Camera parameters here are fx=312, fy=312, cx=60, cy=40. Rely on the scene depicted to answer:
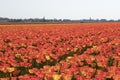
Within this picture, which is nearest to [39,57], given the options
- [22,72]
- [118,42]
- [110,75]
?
[22,72]

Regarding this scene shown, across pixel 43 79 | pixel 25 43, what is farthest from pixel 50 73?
pixel 25 43

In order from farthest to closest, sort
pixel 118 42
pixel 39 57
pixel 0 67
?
pixel 118 42 < pixel 39 57 < pixel 0 67

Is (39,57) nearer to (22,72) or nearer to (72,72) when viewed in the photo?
A: (22,72)

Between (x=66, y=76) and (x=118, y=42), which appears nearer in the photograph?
(x=66, y=76)

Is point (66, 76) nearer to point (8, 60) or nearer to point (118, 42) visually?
point (8, 60)

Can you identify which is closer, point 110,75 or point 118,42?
point 110,75

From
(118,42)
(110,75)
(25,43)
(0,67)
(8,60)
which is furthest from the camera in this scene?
(25,43)

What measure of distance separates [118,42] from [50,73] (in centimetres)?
489

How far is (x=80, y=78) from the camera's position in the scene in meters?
3.82

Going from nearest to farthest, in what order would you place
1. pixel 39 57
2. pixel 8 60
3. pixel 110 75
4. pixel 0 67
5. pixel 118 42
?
pixel 110 75 → pixel 0 67 → pixel 8 60 → pixel 39 57 → pixel 118 42

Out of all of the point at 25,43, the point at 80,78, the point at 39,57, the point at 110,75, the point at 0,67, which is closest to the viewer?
the point at 80,78

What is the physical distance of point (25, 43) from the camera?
9734mm

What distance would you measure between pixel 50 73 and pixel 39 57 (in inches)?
69.0

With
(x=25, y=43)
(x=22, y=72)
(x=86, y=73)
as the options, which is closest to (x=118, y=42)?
(x=25, y=43)
